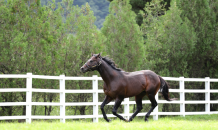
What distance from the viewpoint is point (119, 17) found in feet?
44.3

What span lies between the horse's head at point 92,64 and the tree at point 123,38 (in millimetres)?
4822

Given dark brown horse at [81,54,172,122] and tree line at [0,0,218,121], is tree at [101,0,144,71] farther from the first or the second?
dark brown horse at [81,54,172,122]

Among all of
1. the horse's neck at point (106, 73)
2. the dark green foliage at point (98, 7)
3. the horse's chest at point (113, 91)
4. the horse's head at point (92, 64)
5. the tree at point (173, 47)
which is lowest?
the horse's chest at point (113, 91)

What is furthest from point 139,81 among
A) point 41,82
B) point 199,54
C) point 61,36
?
point 199,54

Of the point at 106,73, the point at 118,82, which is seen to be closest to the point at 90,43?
the point at 106,73

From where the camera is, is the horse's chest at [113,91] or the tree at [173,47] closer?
the horse's chest at [113,91]

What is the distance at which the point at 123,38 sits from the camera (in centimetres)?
1316

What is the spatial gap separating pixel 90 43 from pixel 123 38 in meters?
1.60

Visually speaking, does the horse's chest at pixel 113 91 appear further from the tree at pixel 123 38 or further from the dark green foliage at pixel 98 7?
the dark green foliage at pixel 98 7

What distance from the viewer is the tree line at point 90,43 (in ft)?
34.9

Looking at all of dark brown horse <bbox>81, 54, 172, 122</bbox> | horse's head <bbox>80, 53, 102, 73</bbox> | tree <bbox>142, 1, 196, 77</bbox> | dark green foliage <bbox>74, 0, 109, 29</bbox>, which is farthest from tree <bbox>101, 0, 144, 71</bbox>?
dark green foliage <bbox>74, 0, 109, 29</bbox>

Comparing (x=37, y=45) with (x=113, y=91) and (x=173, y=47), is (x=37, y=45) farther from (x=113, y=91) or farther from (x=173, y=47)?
(x=173, y=47)

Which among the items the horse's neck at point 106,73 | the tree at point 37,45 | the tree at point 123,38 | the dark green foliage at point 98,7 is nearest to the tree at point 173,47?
the tree at point 123,38

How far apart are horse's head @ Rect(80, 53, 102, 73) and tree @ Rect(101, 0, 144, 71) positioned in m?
4.82
